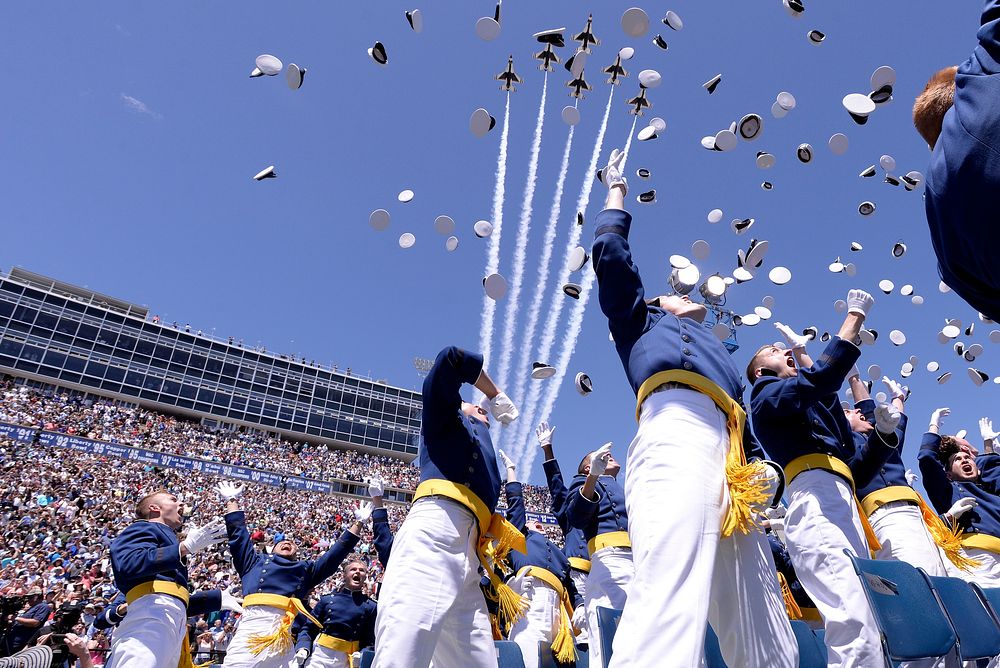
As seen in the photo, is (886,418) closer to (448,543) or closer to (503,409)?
(503,409)

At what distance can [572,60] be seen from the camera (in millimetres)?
9094

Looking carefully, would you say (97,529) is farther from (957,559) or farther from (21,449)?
(957,559)

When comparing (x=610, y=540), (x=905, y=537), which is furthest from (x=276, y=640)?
(x=905, y=537)

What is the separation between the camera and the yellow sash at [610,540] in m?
5.96

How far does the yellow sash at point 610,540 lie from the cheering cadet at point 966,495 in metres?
2.87

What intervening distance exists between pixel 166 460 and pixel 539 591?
32.5 metres

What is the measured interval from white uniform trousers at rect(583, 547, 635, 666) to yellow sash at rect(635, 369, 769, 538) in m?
3.55

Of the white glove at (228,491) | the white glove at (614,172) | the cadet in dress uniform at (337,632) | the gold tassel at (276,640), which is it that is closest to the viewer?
the white glove at (614,172)

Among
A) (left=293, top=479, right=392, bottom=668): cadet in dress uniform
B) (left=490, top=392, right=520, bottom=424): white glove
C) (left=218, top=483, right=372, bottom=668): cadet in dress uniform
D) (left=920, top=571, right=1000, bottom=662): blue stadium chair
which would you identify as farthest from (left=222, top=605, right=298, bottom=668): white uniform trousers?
(left=920, top=571, right=1000, bottom=662): blue stadium chair

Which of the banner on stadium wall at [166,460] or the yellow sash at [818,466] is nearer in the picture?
the yellow sash at [818,466]

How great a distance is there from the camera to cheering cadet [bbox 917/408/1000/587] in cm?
498

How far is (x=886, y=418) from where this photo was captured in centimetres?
428

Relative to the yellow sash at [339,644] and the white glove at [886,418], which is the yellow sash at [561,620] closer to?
the yellow sash at [339,644]

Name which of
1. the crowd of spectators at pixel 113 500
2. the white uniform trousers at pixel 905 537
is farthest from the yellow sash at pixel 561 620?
the crowd of spectators at pixel 113 500
